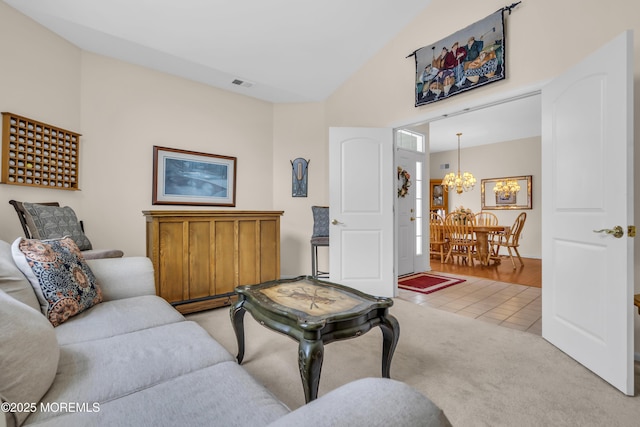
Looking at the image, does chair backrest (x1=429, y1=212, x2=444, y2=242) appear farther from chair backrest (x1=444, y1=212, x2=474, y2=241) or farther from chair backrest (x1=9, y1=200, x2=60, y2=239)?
chair backrest (x1=9, y1=200, x2=60, y2=239)

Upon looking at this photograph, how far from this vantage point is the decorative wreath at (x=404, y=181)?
4.89 meters

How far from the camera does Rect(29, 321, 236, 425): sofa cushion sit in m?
0.92

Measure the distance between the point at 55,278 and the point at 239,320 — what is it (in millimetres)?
998

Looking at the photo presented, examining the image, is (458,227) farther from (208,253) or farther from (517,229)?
(208,253)

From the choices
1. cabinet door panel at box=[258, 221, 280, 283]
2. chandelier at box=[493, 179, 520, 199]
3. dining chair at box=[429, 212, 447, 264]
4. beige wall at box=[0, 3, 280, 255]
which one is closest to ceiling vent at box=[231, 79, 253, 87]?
beige wall at box=[0, 3, 280, 255]

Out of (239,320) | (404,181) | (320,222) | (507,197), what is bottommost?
(239,320)

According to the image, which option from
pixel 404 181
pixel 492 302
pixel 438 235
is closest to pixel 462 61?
pixel 404 181

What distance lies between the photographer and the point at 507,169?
7.38m

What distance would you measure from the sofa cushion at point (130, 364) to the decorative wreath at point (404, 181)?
409cm

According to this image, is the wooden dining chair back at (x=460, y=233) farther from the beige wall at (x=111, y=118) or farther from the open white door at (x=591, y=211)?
the beige wall at (x=111, y=118)

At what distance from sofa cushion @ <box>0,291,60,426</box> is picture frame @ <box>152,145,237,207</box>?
9.88ft

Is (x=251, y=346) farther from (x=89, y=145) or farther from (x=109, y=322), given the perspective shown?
(x=89, y=145)

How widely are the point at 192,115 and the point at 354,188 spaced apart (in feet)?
7.76

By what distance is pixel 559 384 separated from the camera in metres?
1.77
